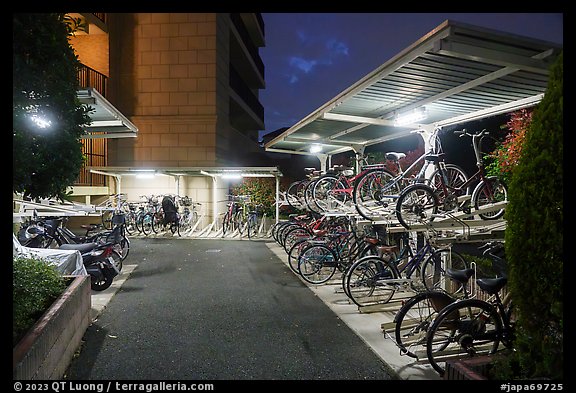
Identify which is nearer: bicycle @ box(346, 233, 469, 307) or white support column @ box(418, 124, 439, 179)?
bicycle @ box(346, 233, 469, 307)

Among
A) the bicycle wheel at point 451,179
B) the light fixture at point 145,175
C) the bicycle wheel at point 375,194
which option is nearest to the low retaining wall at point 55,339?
the bicycle wheel at point 375,194

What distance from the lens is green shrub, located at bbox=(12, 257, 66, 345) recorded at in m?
2.99

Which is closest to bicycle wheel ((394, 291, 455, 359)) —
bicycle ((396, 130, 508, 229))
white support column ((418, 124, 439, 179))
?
bicycle ((396, 130, 508, 229))

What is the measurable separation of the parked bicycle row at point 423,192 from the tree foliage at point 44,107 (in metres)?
3.85

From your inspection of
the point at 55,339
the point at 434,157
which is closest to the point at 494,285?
the point at 434,157

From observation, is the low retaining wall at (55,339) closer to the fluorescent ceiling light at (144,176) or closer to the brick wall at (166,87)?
the fluorescent ceiling light at (144,176)

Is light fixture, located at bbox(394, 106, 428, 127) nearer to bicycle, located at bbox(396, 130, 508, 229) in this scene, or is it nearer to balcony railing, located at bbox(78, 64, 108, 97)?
bicycle, located at bbox(396, 130, 508, 229)

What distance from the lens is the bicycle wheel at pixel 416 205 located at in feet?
15.6

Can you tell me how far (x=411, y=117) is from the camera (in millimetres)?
6484

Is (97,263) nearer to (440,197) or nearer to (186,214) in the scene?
(440,197)

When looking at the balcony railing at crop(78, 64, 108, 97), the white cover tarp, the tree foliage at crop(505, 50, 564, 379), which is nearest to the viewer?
the tree foliage at crop(505, 50, 564, 379)

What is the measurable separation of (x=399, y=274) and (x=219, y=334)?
302cm

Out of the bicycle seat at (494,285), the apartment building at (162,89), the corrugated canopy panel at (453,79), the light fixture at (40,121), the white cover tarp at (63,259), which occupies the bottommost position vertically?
the white cover tarp at (63,259)

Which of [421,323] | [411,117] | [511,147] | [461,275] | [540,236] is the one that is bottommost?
[421,323]
